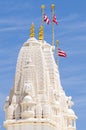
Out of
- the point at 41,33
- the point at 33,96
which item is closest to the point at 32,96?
the point at 33,96

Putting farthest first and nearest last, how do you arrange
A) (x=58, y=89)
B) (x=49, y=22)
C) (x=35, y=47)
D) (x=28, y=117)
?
(x=49, y=22) < (x=58, y=89) < (x=35, y=47) < (x=28, y=117)

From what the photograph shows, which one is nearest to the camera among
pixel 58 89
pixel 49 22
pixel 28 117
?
pixel 28 117

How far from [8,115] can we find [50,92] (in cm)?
556

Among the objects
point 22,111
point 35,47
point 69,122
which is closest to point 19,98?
point 22,111

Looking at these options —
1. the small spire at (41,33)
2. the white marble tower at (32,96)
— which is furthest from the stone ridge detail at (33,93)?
the small spire at (41,33)

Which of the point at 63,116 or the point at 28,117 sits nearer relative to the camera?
the point at 28,117

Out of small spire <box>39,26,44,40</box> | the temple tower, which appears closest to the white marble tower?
the temple tower

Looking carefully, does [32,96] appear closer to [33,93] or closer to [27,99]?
[33,93]

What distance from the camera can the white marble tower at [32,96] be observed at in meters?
66.5

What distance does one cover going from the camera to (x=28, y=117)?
66312 millimetres

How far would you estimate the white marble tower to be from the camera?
2618 inches

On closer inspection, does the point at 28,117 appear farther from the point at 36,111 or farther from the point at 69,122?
the point at 69,122

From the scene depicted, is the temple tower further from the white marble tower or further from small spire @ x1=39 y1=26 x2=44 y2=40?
small spire @ x1=39 y1=26 x2=44 y2=40

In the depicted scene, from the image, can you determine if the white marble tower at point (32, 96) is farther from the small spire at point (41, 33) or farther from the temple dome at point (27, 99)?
Result: the small spire at point (41, 33)
